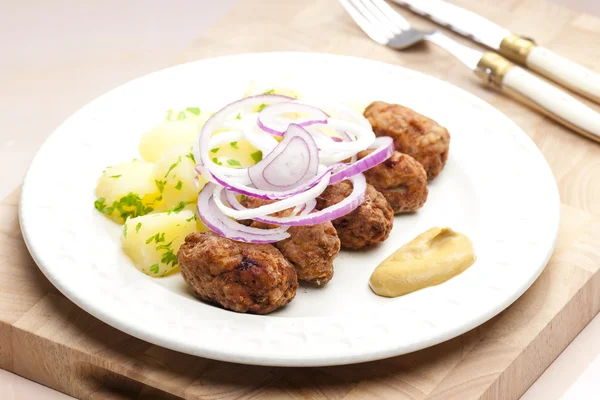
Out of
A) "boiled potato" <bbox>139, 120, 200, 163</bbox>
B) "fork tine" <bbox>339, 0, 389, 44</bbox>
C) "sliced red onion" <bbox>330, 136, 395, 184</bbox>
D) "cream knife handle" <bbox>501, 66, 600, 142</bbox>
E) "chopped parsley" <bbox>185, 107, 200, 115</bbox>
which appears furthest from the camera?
"fork tine" <bbox>339, 0, 389, 44</bbox>

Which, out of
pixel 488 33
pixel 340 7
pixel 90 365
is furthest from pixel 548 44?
pixel 90 365

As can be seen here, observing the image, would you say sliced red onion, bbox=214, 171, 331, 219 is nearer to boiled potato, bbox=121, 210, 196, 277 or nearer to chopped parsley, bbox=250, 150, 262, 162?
boiled potato, bbox=121, 210, 196, 277

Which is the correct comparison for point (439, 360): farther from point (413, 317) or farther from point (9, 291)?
point (9, 291)

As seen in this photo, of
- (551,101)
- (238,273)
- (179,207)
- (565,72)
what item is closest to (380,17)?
(565,72)

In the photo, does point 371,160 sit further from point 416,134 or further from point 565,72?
point 565,72

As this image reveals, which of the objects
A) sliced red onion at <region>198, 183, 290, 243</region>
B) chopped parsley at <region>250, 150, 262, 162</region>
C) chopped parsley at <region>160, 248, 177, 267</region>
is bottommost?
chopped parsley at <region>160, 248, 177, 267</region>

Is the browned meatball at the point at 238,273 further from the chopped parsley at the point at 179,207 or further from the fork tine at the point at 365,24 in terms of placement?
the fork tine at the point at 365,24

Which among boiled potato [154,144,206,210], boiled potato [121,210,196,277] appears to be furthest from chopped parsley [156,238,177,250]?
boiled potato [154,144,206,210]
